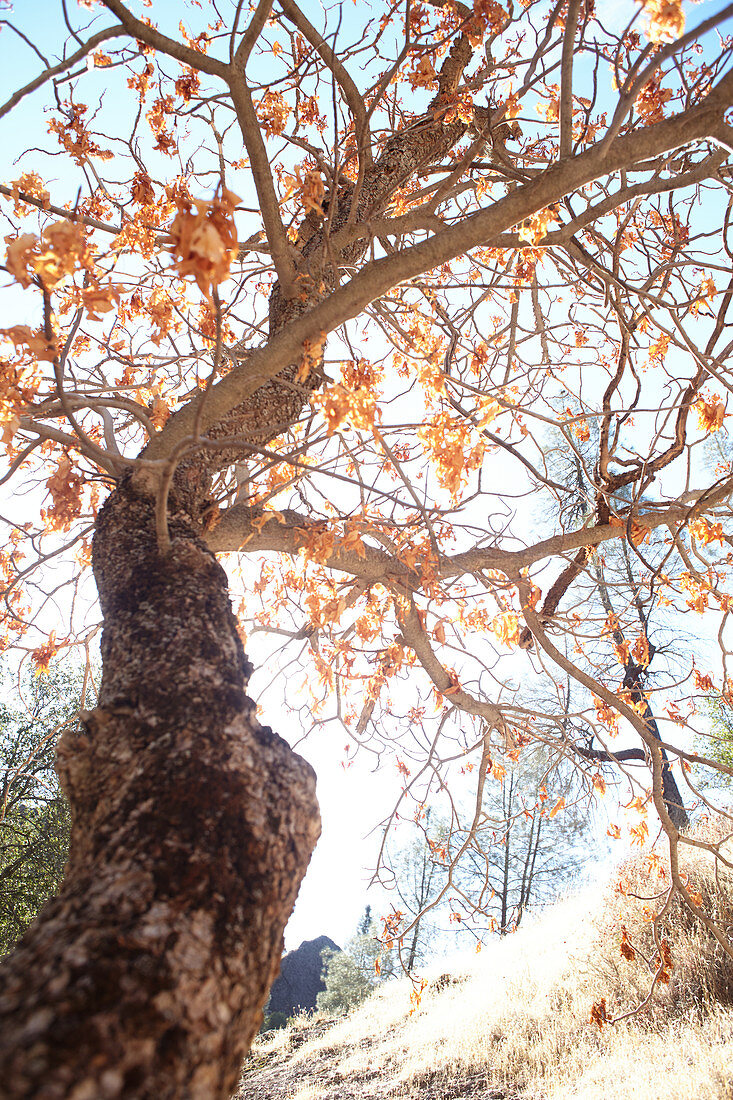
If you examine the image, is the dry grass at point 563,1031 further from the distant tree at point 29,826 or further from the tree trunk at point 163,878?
the distant tree at point 29,826

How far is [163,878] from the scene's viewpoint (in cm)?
93

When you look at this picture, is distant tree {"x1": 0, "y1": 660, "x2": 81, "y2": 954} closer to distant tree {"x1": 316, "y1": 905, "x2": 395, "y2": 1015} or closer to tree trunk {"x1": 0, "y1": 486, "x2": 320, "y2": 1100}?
tree trunk {"x1": 0, "y1": 486, "x2": 320, "y2": 1100}

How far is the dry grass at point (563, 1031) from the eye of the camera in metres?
4.08

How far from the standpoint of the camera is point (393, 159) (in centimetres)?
320

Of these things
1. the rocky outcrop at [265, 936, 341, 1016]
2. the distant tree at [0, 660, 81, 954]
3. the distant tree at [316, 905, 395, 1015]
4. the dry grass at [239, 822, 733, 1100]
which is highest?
the distant tree at [0, 660, 81, 954]

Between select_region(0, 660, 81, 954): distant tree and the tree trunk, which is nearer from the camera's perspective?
the tree trunk

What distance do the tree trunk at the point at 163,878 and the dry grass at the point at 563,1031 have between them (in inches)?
108

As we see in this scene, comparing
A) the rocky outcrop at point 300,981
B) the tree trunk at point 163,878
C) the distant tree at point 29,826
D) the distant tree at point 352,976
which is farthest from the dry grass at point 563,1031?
the rocky outcrop at point 300,981

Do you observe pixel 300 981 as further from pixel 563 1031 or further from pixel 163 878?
pixel 163 878

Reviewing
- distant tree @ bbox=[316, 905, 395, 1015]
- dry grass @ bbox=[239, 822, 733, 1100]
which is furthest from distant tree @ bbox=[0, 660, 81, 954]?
distant tree @ bbox=[316, 905, 395, 1015]

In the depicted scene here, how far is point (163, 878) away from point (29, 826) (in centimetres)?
909

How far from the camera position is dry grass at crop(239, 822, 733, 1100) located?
4.08m

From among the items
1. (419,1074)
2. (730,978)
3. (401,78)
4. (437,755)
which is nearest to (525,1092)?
(419,1074)

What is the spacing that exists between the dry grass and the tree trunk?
2.74 meters
